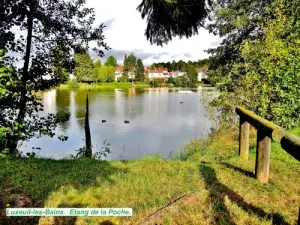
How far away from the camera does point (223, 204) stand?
3961mm

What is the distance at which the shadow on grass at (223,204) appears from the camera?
141 inches

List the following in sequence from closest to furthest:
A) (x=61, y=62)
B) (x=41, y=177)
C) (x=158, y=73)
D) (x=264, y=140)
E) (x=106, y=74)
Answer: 1. (x=264, y=140)
2. (x=41, y=177)
3. (x=61, y=62)
4. (x=106, y=74)
5. (x=158, y=73)

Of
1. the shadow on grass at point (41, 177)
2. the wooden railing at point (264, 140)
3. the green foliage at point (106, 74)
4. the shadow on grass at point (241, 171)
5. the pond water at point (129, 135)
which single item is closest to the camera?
the wooden railing at point (264, 140)

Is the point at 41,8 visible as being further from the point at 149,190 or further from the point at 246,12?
the point at 246,12

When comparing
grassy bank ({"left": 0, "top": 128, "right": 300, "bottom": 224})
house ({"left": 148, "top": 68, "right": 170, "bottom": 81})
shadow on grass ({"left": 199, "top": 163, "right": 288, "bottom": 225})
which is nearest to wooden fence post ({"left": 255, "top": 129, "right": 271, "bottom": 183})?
grassy bank ({"left": 0, "top": 128, "right": 300, "bottom": 224})

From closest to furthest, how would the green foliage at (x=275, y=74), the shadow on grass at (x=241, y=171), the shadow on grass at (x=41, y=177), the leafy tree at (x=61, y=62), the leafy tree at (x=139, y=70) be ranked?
the shadow on grass at (x=41, y=177)
the shadow on grass at (x=241, y=171)
the leafy tree at (x=61, y=62)
the green foliage at (x=275, y=74)
the leafy tree at (x=139, y=70)

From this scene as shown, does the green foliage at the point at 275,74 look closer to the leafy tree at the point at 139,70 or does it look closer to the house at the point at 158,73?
the leafy tree at the point at 139,70

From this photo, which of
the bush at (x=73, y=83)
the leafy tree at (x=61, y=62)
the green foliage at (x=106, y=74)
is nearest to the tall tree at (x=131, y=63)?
the green foliage at (x=106, y=74)

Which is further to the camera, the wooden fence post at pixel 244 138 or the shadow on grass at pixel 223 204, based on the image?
the wooden fence post at pixel 244 138

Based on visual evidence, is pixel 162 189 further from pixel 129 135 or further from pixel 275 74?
pixel 129 135

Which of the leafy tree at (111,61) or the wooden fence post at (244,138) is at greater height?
the leafy tree at (111,61)

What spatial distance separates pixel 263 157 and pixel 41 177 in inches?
160

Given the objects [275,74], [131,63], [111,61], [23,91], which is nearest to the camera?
[23,91]

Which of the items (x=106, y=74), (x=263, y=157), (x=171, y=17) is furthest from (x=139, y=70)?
(x=263, y=157)
